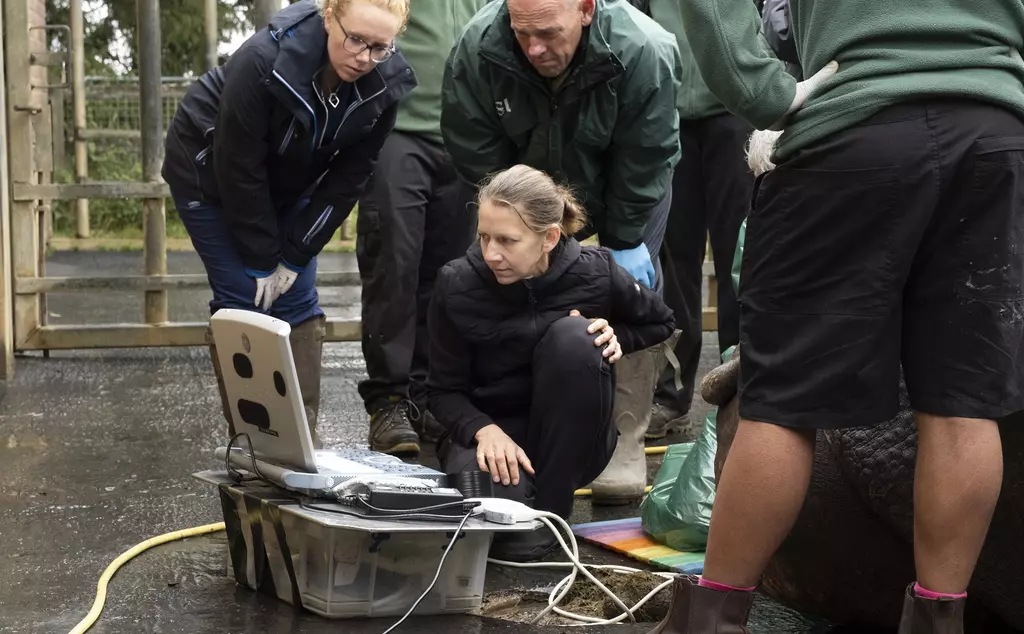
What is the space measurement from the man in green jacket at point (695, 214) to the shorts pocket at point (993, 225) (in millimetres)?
2551

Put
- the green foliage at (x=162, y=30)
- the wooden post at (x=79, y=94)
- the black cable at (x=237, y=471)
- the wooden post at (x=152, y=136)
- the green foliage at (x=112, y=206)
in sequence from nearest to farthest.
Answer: the black cable at (x=237, y=471) → the wooden post at (x=152, y=136) → the wooden post at (x=79, y=94) → the green foliage at (x=112, y=206) → the green foliage at (x=162, y=30)

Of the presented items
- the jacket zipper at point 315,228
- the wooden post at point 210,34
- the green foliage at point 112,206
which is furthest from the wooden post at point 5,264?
the green foliage at point 112,206

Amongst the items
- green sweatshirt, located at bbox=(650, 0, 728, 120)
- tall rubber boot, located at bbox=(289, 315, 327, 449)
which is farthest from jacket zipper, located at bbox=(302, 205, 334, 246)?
green sweatshirt, located at bbox=(650, 0, 728, 120)

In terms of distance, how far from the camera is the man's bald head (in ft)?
12.0

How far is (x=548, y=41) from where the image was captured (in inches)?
147

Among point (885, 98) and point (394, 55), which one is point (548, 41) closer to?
point (394, 55)

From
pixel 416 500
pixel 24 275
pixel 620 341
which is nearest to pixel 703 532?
pixel 620 341

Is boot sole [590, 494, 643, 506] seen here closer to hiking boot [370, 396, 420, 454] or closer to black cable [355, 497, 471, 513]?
hiking boot [370, 396, 420, 454]

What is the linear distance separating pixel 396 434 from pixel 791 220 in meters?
2.68

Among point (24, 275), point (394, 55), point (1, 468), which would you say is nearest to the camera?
point (394, 55)

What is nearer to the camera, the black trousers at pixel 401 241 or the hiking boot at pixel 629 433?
the hiking boot at pixel 629 433

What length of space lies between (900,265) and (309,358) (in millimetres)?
2467

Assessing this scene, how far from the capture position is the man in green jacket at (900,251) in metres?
2.24

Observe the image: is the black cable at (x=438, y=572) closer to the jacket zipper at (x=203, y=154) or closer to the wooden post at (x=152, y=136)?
the jacket zipper at (x=203, y=154)
